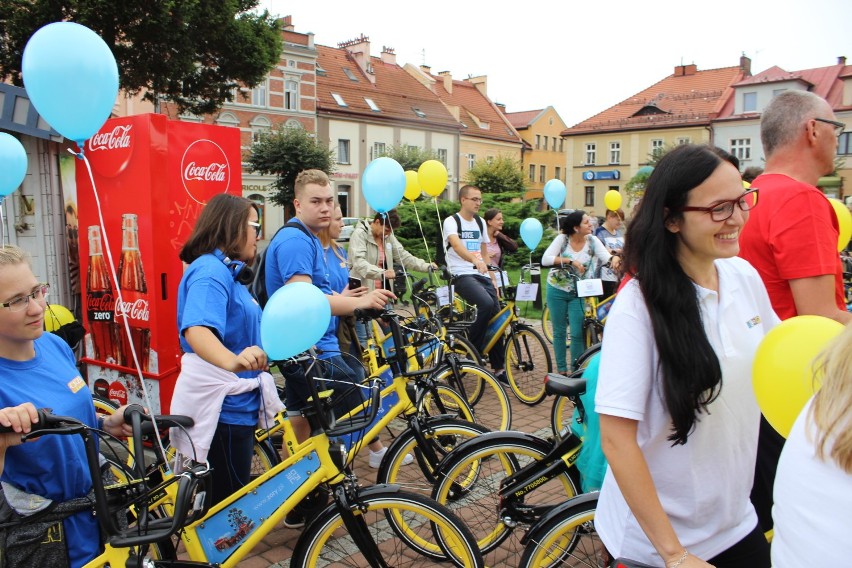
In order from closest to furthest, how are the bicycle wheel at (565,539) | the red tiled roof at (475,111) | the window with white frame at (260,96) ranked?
the bicycle wheel at (565,539), the window with white frame at (260,96), the red tiled roof at (475,111)

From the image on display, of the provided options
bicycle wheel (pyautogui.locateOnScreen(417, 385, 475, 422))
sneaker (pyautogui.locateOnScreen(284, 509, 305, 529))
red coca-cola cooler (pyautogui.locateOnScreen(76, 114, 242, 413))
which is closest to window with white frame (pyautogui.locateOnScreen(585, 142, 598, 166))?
red coca-cola cooler (pyautogui.locateOnScreen(76, 114, 242, 413))

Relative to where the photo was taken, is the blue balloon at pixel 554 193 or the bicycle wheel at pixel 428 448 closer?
the bicycle wheel at pixel 428 448

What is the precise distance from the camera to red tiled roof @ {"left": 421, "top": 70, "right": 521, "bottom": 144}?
55844 millimetres

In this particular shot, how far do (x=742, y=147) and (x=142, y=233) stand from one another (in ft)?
159

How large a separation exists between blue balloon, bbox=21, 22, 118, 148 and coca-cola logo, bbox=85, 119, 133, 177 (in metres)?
1.60

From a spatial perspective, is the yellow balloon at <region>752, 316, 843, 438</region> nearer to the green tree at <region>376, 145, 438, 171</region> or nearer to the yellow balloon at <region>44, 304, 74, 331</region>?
the yellow balloon at <region>44, 304, 74, 331</region>

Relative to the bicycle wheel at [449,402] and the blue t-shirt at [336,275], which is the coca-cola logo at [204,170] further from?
the bicycle wheel at [449,402]

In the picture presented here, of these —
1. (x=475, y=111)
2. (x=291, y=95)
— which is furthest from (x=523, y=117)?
(x=291, y=95)

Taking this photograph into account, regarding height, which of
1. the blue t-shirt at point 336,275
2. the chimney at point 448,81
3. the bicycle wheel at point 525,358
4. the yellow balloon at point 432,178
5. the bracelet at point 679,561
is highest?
the chimney at point 448,81

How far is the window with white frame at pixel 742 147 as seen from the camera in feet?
149

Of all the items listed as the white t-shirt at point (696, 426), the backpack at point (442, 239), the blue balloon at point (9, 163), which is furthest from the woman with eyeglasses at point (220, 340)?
the backpack at point (442, 239)

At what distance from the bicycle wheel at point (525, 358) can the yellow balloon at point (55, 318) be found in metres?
4.00

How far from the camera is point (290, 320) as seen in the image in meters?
2.63

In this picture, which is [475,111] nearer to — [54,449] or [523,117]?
[523,117]
